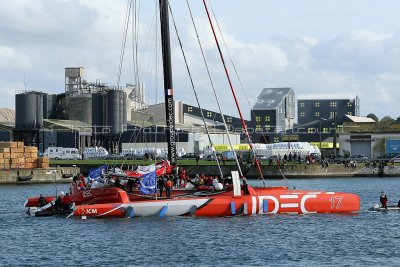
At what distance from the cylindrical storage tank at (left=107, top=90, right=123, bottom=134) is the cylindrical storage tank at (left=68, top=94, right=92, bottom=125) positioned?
7.77 metres

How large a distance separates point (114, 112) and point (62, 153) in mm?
23306

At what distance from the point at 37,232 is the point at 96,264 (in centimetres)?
1263

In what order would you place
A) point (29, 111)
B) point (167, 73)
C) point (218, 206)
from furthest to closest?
1. point (29, 111)
2. point (167, 73)
3. point (218, 206)

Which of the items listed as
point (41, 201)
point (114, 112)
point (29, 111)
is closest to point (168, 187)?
point (41, 201)

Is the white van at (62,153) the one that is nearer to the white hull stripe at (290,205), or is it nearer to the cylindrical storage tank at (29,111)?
the cylindrical storage tank at (29,111)

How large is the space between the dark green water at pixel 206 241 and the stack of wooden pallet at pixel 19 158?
57.9 meters

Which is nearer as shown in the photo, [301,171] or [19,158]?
[301,171]

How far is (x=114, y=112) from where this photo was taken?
609ft

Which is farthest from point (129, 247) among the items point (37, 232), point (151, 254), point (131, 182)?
point (131, 182)

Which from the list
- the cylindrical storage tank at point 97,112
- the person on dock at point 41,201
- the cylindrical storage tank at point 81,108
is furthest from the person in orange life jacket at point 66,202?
the cylindrical storage tank at point 81,108

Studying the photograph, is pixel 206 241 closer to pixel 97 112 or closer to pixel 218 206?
pixel 218 206

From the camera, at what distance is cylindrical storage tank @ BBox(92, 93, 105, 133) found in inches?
7407

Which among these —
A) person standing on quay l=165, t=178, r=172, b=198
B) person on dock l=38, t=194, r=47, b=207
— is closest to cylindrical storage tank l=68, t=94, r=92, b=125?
person on dock l=38, t=194, r=47, b=207

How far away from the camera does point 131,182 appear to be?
59938 mm
